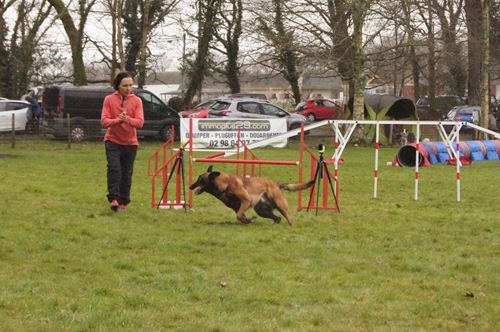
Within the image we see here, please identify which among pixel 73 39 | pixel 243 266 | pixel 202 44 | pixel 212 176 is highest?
pixel 202 44

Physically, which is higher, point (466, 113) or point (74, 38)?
point (74, 38)

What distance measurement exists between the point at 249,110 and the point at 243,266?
21.9m

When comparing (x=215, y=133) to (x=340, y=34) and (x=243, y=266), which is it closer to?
(x=243, y=266)

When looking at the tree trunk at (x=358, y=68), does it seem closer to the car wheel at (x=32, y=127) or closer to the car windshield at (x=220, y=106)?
the car windshield at (x=220, y=106)

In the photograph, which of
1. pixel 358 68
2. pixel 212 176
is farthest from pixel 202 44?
pixel 212 176

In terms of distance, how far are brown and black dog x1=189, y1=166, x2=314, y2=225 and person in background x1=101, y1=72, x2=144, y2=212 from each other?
47.6 inches

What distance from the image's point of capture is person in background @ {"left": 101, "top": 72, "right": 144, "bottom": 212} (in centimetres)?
1006

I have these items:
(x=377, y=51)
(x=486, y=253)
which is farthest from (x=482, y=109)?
Answer: (x=486, y=253)

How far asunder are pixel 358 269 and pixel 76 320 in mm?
2924

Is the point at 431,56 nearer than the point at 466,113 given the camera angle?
Yes

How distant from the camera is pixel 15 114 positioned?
27.2 m

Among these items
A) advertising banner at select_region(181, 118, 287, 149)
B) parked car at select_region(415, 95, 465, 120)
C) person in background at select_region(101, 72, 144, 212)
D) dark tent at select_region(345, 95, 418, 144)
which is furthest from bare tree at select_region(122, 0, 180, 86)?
person in background at select_region(101, 72, 144, 212)

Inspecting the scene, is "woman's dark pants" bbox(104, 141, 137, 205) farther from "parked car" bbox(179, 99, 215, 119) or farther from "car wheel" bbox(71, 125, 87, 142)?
"parked car" bbox(179, 99, 215, 119)

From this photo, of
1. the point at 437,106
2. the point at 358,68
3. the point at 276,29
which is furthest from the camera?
the point at 437,106
